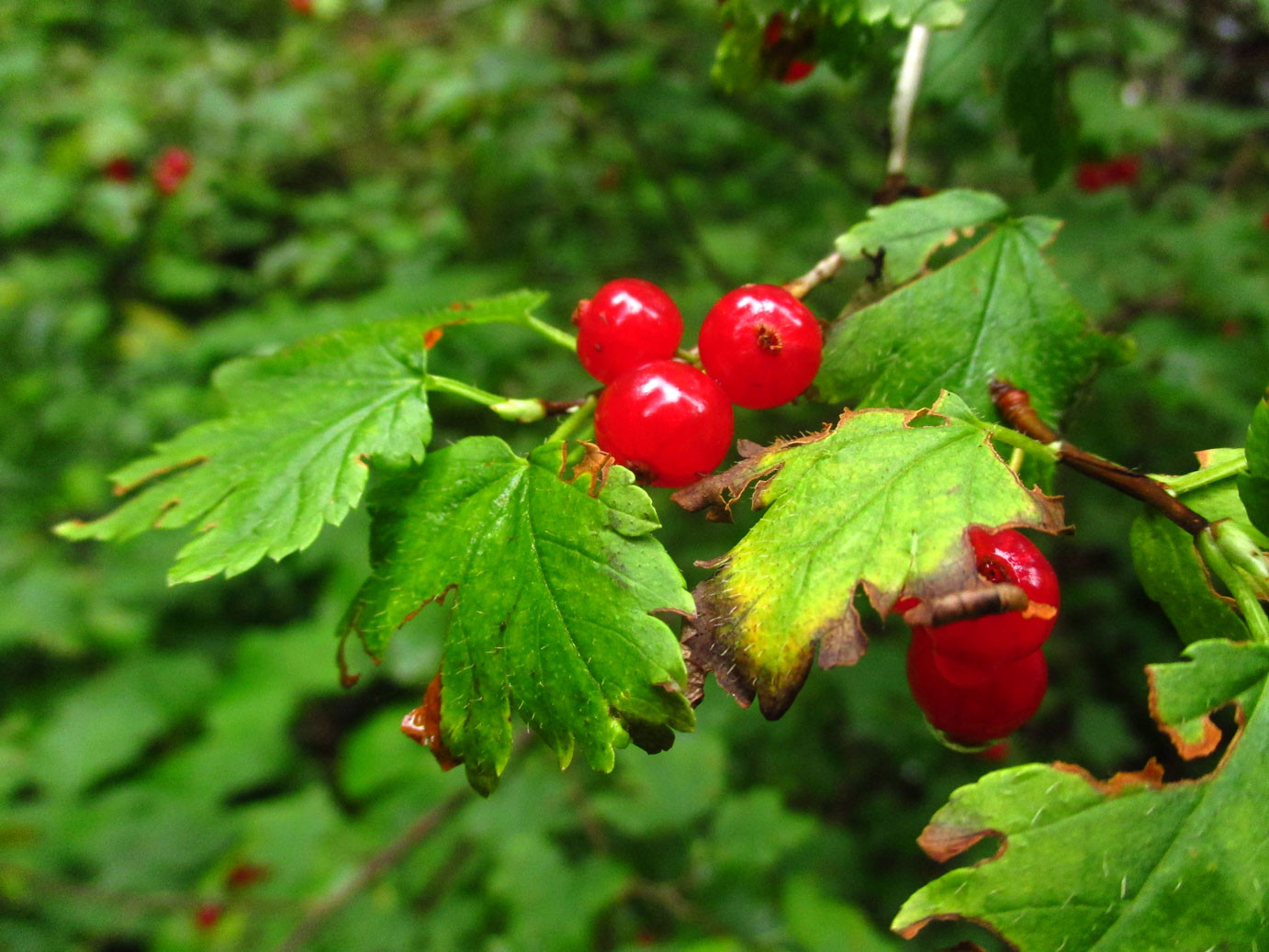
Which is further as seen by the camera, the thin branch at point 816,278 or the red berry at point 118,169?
the red berry at point 118,169

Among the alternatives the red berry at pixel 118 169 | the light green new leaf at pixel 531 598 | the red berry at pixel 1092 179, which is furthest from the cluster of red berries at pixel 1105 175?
the red berry at pixel 118 169

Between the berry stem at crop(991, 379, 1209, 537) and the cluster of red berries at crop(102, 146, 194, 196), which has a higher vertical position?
the berry stem at crop(991, 379, 1209, 537)

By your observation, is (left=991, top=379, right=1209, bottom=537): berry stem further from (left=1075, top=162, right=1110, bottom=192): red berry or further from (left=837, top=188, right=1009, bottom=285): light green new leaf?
(left=1075, top=162, right=1110, bottom=192): red berry

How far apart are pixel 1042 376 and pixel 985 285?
0.14 metres

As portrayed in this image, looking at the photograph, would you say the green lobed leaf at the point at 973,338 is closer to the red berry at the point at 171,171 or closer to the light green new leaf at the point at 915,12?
the light green new leaf at the point at 915,12

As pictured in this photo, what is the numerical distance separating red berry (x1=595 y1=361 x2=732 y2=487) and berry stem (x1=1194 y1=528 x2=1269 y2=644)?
1.49ft

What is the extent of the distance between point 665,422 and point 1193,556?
1.79ft

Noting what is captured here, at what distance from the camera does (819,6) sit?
3.55 ft

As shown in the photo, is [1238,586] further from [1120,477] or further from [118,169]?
[118,169]

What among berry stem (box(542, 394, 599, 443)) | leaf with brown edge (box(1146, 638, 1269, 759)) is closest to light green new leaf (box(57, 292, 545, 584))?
berry stem (box(542, 394, 599, 443))

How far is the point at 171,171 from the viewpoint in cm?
468

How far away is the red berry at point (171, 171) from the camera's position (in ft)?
15.3

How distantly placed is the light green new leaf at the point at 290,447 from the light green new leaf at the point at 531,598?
74mm

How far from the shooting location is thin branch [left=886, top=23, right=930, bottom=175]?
1.14m
